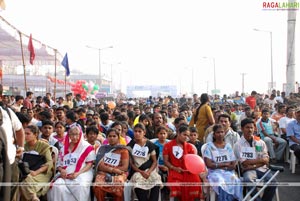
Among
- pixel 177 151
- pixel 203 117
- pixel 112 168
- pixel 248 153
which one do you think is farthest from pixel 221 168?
pixel 203 117

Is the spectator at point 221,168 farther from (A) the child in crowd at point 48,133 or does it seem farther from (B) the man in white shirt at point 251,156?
(A) the child in crowd at point 48,133

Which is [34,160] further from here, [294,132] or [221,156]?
[294,132]

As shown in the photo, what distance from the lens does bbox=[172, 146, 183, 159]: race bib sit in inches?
239

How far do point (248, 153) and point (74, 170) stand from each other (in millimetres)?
2638

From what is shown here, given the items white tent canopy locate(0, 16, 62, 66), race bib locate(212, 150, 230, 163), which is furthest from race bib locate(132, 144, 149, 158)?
white tent canopy locate(0, 16, 62, 66)

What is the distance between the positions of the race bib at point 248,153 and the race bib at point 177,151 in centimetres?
94

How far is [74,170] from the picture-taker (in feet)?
18.9

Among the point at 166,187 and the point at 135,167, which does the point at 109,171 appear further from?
the point at 166,187

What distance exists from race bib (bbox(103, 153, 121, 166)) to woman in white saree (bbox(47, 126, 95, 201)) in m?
0.20

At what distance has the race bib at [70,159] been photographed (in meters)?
5.82

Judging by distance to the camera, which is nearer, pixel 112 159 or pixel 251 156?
pixel 112 159

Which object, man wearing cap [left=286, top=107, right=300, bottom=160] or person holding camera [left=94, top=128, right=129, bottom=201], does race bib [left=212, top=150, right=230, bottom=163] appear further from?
man wearing cap [left=286, top=107, right=300, bottom=160]

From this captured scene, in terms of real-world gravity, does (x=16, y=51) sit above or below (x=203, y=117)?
above

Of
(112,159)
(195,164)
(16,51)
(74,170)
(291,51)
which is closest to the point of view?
(195,164)
